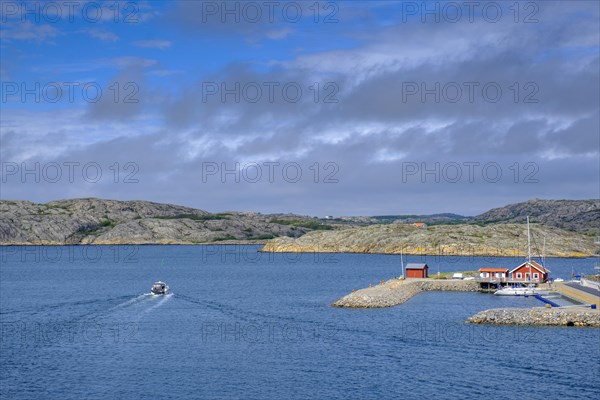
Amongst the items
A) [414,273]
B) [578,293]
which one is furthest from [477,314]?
[414,273]

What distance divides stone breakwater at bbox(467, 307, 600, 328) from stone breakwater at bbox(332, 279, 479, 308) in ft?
63.4

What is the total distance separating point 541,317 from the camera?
3201 inches

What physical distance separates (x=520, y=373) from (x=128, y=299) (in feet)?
236


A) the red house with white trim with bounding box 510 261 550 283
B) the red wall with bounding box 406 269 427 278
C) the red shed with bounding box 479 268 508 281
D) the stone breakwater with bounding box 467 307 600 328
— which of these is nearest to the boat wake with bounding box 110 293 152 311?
the stone breakwater with bounding box 467 307 600 328

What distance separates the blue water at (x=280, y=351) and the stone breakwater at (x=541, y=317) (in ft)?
8.00

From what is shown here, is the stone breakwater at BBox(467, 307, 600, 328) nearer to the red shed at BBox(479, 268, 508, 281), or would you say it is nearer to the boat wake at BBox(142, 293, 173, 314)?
the red shed at BBox(479, 268, 508, 281)

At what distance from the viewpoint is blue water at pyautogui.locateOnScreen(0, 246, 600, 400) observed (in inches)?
2120

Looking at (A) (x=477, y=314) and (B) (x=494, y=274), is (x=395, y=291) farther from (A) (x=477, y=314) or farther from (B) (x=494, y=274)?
(A) (x=477, y=314)

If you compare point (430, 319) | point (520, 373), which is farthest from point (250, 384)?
point (430, 319)

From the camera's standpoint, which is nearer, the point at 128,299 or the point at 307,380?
the point at 307,380

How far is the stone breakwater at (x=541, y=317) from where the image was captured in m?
79.4

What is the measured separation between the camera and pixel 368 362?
6228cm

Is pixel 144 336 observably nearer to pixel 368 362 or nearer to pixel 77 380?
pixel 77 380

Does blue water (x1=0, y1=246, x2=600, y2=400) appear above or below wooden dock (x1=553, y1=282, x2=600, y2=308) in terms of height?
Result: below
